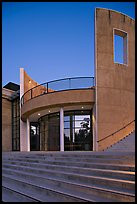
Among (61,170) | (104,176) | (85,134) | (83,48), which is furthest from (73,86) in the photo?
(83,48)

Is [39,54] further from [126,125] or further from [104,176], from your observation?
[104,176]

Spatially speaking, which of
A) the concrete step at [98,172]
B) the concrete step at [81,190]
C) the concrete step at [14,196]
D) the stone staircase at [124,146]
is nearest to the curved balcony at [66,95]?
the stone staircase at [124,146]

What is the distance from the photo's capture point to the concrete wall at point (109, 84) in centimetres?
1728

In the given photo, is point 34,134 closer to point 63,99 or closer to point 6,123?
point 6,123

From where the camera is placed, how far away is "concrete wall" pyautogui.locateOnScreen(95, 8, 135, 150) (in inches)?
680

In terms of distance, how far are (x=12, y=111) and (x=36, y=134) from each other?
15.0 feet

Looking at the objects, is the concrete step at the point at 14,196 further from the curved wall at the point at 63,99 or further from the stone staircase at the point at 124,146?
the curved wall at the point at 63,99

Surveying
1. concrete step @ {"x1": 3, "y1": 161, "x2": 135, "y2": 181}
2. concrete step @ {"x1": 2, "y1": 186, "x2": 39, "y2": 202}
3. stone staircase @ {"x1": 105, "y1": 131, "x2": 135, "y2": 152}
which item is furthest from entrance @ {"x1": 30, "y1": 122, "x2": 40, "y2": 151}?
concrete step @ {"x1": 2, "y1": 186, "x2": 39, "y2": 202}

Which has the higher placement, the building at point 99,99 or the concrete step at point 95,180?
the building at point 99,99

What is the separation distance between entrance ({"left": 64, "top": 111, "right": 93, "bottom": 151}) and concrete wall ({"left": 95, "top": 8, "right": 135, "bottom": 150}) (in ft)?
6.48

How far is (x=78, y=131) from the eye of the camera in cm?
1931

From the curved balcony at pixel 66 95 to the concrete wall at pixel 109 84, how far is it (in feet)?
2.60

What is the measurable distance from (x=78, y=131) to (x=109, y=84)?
4.64 m

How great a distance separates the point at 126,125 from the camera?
1797 cm
